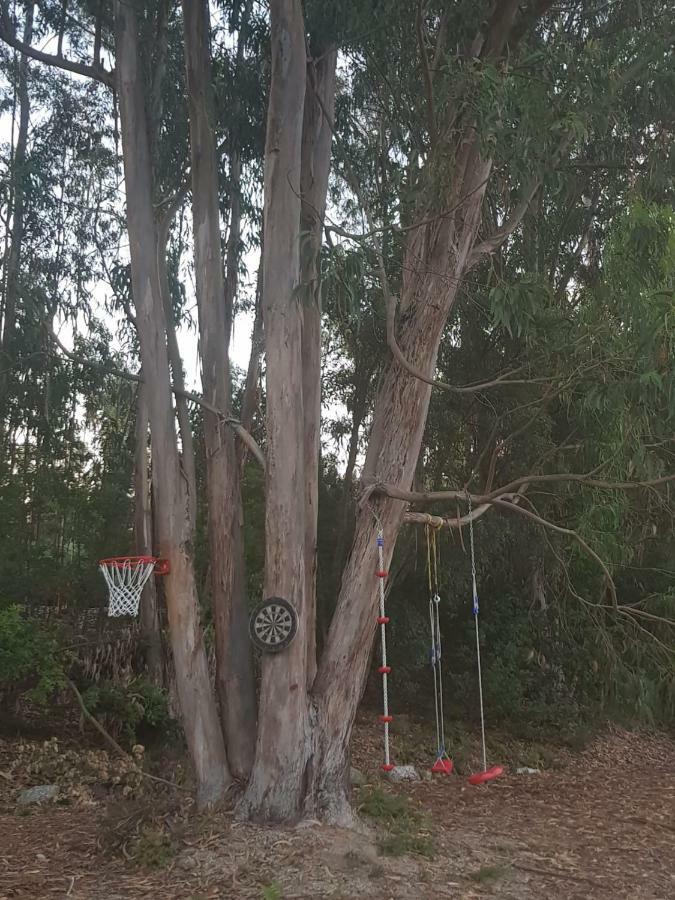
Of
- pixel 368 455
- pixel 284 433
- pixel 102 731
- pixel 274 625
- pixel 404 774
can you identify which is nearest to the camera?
pixel 274 625

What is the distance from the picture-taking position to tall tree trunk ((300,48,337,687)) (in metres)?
5.42

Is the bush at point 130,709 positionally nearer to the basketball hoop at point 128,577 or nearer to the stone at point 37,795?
the stone at point 37,795

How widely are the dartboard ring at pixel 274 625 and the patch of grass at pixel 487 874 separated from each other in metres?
1.56

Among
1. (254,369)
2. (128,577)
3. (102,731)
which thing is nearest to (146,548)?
(102,731)

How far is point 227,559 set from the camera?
18.1 feet

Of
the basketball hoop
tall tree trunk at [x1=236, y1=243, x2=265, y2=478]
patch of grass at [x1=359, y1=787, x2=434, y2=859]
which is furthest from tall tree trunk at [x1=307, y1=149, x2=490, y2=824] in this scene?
tall tree trunk at [x1=236, y1=243, x2=265, y2=478]

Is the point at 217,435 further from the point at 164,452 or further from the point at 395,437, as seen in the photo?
the point at 395,437

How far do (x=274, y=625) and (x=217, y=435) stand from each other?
1.32 metres

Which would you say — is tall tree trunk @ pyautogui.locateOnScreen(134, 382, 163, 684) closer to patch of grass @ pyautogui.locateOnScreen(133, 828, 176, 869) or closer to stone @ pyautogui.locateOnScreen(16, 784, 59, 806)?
stone @ pyautogui.locateOnScreen(16, 784, 59, 806)

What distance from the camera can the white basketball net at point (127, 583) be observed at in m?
5.32

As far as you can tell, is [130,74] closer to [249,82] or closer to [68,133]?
[249,82]

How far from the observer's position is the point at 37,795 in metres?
6.66

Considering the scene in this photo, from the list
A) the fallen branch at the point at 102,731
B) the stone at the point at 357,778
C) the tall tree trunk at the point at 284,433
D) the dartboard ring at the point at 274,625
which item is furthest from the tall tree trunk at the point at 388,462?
the fallen branch at the point at 102,731

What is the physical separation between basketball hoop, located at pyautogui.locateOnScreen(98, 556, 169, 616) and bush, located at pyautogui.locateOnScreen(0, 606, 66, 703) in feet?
7.42
